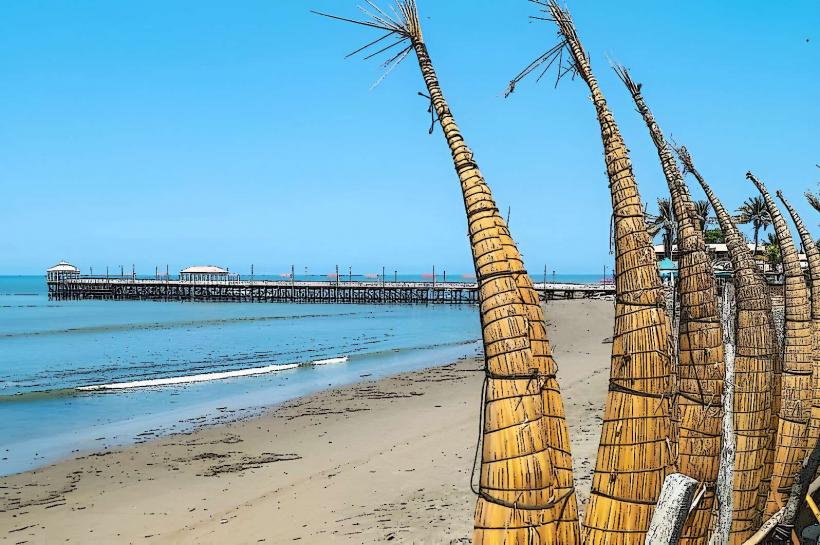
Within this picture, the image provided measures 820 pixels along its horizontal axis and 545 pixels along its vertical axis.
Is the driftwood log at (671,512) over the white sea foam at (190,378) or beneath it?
over

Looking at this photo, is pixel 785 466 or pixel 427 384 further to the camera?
pixel 427 384

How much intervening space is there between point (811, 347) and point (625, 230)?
3057 mm

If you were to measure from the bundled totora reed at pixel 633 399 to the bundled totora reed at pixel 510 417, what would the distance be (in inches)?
9.9

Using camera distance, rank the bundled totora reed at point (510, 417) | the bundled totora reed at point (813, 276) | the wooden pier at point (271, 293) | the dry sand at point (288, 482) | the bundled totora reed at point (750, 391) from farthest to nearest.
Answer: the wooden pier at point (271, 293) < the dry sand at point (288, 482) < the bundled totora reed at point (813, 276) < the bundled totora reed at point (750, 391) < the bundled totora reed at point (510, 417)

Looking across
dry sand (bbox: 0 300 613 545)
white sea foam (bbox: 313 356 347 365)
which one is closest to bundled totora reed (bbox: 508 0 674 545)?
dry sand (bbox: 0 300 613 545)

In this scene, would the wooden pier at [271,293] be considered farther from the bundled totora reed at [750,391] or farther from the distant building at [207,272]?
the bundled totora reed at [750,391]

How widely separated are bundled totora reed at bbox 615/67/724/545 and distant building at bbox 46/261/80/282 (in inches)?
3738

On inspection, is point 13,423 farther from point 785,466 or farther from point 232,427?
point 785,466

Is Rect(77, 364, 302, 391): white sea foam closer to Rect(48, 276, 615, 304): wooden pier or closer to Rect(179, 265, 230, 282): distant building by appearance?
Rect(48, 276, 615, 304): wooden pier

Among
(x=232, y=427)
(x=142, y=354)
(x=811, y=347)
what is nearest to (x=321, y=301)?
(x=142, y=354)

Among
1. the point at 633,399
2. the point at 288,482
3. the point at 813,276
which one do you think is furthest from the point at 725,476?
the point at 288,482

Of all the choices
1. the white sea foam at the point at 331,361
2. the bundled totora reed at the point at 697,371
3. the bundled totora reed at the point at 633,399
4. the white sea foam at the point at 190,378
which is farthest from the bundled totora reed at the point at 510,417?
the white sea foam at the point at 331,361

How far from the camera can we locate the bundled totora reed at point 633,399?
3.21m

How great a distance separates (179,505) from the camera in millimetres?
9883
